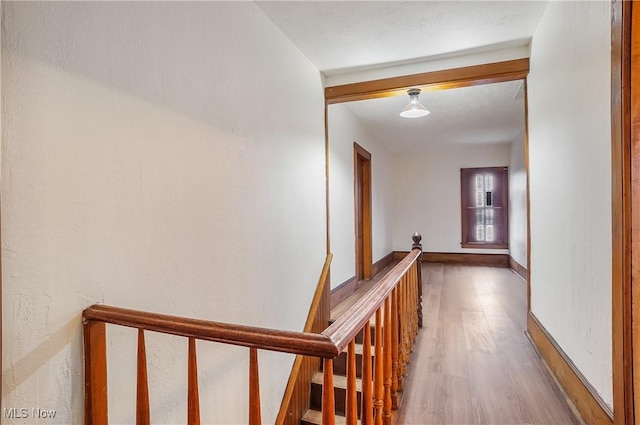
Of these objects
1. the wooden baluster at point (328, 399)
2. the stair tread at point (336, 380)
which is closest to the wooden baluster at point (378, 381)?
the wooden baluster at point (328, 399)

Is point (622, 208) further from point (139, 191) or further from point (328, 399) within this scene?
point (139, 191)

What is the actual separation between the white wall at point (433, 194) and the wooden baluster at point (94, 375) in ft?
21.9

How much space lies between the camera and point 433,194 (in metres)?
7.21

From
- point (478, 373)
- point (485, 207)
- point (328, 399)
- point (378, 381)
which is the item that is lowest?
point (478, 373)

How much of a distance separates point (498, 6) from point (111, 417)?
2907mm

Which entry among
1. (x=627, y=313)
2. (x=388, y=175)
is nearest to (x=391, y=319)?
(x=627, y=313)

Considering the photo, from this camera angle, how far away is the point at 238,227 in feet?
6.30

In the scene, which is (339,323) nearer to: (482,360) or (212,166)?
(212,166)

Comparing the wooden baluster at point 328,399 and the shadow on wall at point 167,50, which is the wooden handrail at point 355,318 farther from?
the shadow on wall at point 167,50

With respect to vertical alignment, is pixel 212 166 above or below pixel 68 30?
below

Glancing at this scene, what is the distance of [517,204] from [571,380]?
4.51 m

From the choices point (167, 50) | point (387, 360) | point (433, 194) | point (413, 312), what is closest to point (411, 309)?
point (413, 312)

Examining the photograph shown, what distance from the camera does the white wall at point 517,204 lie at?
5250 mm

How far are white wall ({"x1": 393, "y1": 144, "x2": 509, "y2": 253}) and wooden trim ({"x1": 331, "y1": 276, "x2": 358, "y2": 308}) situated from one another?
3.32 meters
